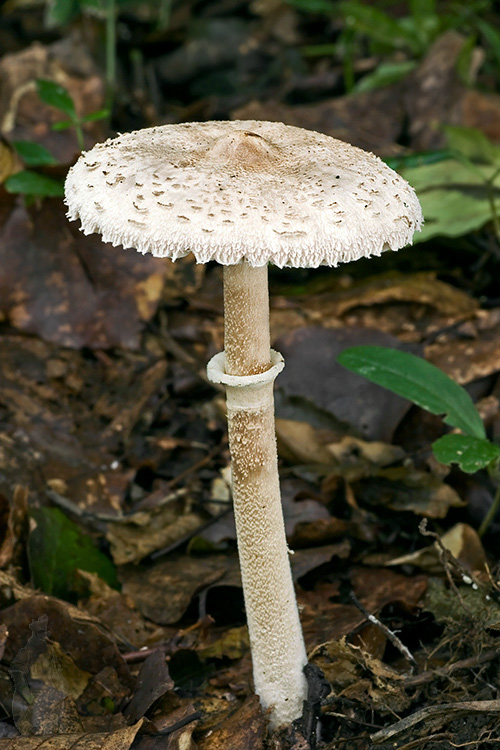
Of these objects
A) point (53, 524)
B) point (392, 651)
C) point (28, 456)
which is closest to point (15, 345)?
point (28, 456)

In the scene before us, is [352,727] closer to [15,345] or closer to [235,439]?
[235,439]

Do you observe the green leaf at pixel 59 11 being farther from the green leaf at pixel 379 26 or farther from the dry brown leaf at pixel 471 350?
the dry brown leaf at pixel 471 350

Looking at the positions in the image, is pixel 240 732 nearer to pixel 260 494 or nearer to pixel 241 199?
pixel 260 494

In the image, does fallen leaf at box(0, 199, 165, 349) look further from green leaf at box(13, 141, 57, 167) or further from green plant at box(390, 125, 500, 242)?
green plant at box(390, 125, 500, 242)

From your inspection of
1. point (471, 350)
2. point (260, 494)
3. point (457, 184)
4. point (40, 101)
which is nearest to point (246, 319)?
point (260, 494)

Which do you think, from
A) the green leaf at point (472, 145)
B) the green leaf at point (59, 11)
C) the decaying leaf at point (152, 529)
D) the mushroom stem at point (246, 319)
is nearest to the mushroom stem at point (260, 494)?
the mushroom stem at point (246, 319)

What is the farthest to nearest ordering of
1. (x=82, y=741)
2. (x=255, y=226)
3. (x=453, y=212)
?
(x=453, y=212) < (x=82, y=741) < (x=255, y=226)

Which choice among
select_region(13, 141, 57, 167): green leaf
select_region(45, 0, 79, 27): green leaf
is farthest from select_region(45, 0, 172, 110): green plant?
select_region(13, 141, 57, 167): green leaf
